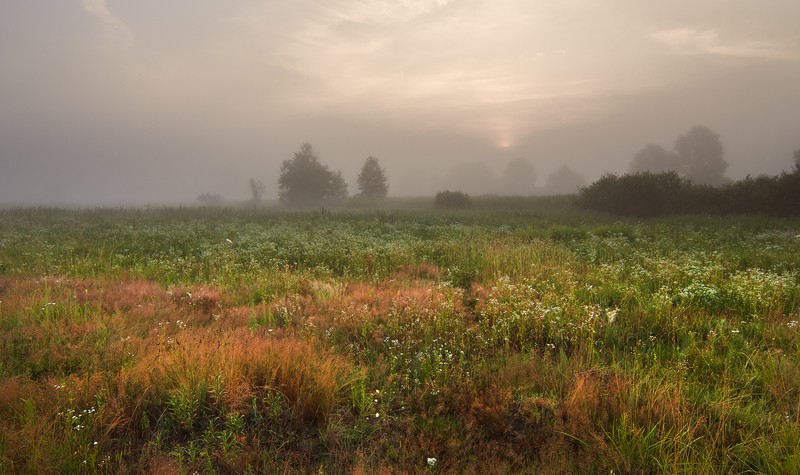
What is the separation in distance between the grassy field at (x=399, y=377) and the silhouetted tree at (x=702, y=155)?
74438mm

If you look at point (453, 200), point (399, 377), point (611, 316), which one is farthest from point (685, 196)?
point (399, 377)

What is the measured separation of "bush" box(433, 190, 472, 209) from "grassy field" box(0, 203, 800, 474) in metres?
33.5

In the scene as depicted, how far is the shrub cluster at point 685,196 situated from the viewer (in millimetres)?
22734

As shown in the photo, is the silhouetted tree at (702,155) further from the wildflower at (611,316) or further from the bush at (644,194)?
the wildflower at (611,316)

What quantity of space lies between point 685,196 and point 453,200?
70.3ft

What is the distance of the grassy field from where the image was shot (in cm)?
321

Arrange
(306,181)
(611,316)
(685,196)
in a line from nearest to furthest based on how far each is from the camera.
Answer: (611,316) → (685,196) → (306,181)

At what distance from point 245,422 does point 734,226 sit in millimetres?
23229

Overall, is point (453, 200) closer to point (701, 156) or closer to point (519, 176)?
point (701, 156)

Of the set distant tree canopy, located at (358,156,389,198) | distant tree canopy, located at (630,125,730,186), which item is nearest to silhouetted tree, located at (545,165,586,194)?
distant tree canopy, located at (630,125,730,186)

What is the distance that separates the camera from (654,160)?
79000 mm

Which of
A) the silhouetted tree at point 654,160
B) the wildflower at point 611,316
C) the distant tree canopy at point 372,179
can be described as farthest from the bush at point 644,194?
the silhouetted tree at point 654,160

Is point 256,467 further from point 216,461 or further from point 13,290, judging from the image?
point 13,290

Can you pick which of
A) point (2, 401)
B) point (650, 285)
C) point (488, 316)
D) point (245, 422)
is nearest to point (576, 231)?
point (650, 285)
